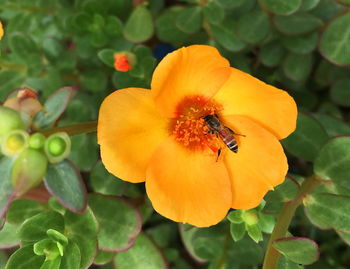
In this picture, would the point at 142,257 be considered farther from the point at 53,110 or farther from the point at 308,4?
the point at 308,4

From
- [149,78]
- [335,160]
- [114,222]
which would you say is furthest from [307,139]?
[114,222]

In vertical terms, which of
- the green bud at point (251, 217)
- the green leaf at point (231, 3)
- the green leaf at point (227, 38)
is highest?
the green leaf at point (231, 3)

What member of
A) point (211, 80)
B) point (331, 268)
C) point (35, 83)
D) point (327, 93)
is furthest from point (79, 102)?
point (331, 268)

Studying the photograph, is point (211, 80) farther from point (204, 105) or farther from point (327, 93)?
point (327, 93)

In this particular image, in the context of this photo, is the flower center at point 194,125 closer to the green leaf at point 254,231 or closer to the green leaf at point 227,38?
the green leaf at point 254,231

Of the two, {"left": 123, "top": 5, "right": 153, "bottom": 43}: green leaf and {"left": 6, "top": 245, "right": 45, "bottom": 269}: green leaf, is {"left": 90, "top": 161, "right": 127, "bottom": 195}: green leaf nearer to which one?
{"left": 6, "top": 245, "right": 45, "bottom": 269}: green leaf

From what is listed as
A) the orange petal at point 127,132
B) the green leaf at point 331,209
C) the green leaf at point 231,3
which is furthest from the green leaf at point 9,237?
the green leaf at point 231,3
